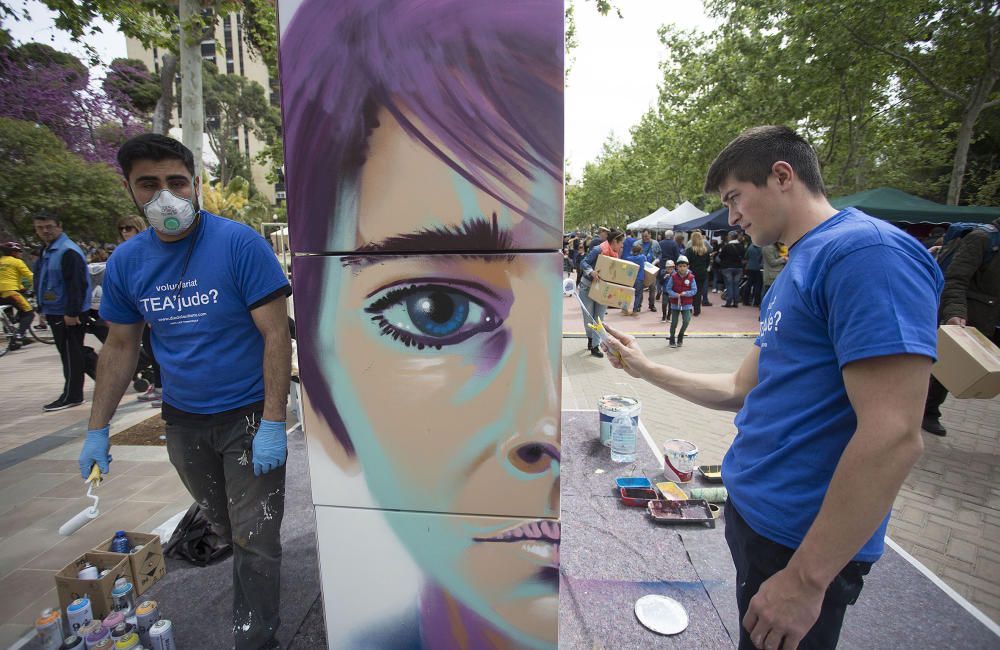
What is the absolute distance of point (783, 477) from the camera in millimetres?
1262

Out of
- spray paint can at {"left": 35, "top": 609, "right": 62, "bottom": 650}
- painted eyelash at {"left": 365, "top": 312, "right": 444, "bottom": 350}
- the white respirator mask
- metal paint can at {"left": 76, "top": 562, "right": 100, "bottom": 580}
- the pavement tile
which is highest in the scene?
the white respirator mask

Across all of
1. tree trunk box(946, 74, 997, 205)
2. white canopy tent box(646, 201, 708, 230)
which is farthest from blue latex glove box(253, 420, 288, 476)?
white canopy tent box(646, 201, 708, 230)

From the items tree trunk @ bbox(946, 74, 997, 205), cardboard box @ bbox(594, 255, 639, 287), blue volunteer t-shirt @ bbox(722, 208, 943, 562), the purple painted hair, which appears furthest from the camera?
tree trunk @ bbox(946, 74, 997, 205)

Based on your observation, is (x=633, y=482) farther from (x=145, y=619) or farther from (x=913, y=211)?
(x=913, y=211)

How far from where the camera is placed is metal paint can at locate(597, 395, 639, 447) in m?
4.05

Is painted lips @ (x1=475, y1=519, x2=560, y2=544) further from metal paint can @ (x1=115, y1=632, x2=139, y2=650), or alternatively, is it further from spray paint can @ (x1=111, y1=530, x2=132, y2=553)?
spray paint can @ (x1=111, y1=530, x2=132, y2=553)

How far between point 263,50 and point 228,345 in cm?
675

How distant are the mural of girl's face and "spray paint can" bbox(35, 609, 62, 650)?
2.04 meters

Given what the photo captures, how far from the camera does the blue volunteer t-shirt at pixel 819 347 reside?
3.27ft

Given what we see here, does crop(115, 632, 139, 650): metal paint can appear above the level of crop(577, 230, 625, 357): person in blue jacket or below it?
below

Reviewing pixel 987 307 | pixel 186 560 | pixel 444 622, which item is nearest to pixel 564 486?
pixel 444 622

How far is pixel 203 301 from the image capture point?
201cm

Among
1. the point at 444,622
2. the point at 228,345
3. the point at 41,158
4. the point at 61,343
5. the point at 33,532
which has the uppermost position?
the point at 41,158

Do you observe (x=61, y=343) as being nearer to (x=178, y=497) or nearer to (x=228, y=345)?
(x=178, y=497)
